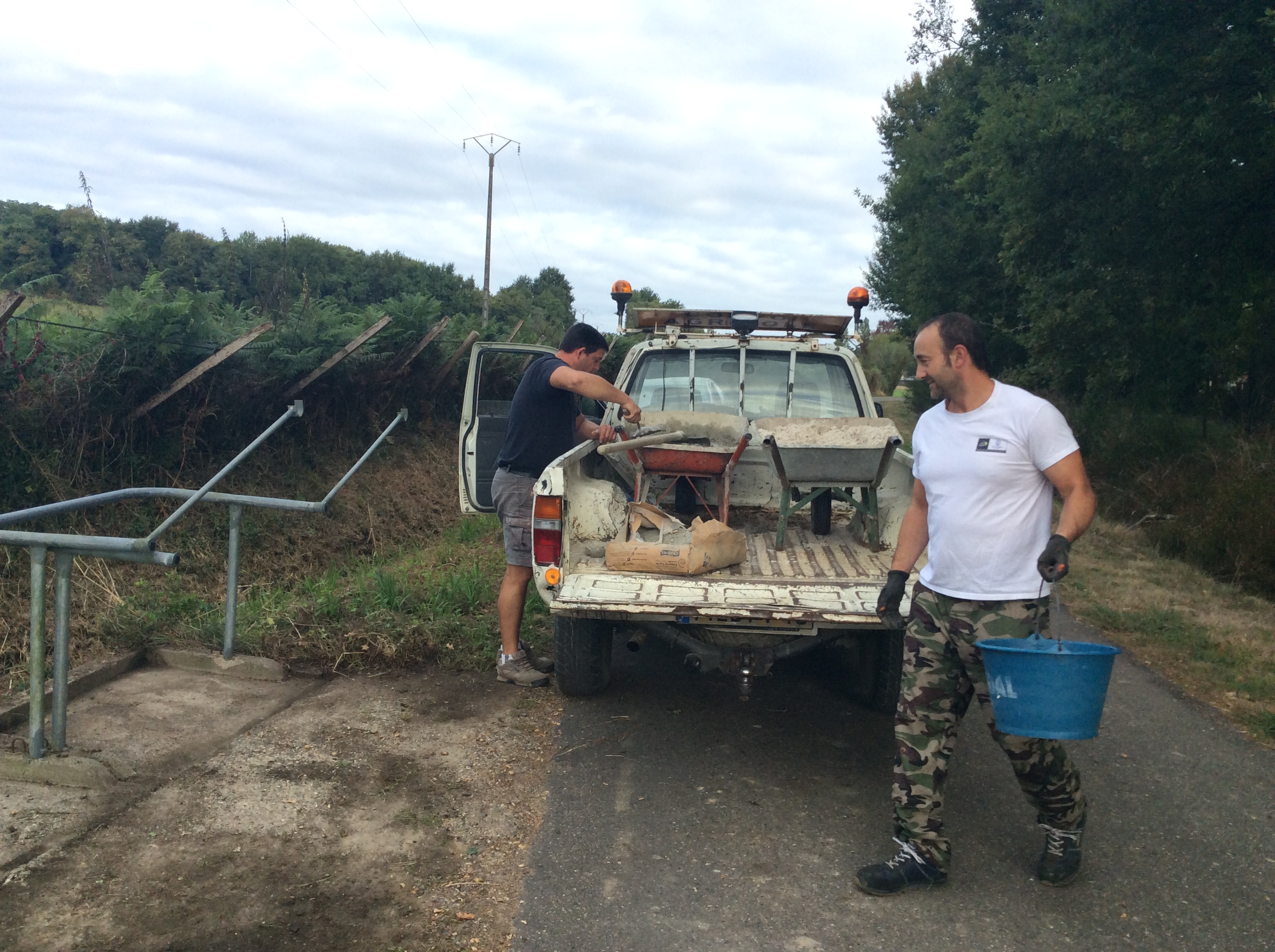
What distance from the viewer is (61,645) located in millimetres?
4113

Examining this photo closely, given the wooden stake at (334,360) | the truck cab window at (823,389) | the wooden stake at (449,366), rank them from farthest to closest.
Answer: the wooden stake at (449,366) → the wooden stake at (334,360) → the truck cab window at (823,389)

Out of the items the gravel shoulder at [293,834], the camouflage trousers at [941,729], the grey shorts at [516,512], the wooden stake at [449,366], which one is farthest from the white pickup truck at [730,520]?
the wooden stake at [449,366]

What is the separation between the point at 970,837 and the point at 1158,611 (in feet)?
15.8

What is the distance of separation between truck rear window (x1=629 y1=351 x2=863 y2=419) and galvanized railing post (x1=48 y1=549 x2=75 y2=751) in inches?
152

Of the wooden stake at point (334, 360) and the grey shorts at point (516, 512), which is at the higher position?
the wooden stake at point (334, 360)

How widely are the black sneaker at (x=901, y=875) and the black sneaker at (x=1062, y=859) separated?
350 mm

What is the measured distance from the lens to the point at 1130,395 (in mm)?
14625

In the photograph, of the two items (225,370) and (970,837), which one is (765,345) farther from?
(225,370)

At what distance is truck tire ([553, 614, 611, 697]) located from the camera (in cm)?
525

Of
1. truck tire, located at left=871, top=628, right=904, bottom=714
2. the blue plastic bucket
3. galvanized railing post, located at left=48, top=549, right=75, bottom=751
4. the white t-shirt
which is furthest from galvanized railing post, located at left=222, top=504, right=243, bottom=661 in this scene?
the blue plastic bucket

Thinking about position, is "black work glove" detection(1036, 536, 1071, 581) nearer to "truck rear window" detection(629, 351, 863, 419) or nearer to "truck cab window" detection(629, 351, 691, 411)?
"truck rear window" detection(629, 351, 863, 419)

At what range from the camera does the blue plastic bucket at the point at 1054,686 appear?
3.13 meters

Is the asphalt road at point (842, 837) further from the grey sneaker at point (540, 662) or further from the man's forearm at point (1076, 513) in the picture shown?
the man's forearm at point (1076, 513)

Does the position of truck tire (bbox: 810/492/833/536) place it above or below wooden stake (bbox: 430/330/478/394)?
below
